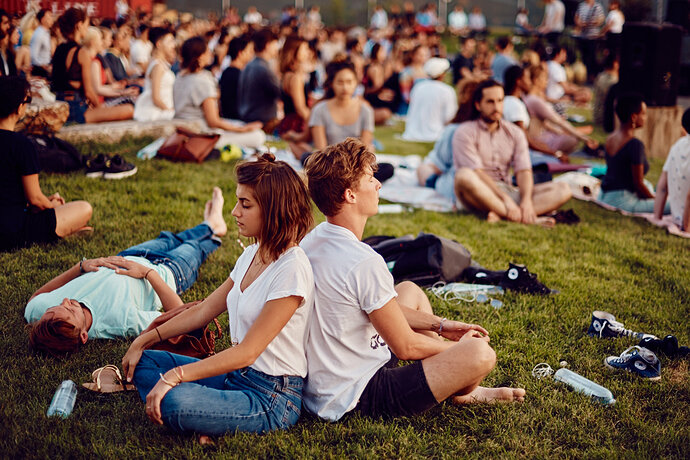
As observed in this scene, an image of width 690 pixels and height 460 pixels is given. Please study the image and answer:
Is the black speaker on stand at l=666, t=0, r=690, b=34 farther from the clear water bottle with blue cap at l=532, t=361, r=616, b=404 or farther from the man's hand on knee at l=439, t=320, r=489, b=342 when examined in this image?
the man's hand on knee at l=439, t=320, r=489, b=342

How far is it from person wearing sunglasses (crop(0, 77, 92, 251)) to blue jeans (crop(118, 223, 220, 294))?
83 cm

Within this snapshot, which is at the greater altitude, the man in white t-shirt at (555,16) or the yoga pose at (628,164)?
the man in white t-shirt at (555,16)

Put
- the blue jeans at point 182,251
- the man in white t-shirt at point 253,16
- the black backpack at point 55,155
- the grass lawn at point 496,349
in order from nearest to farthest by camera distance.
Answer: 1. the grass lawn at point 496,349
2. the blue jeans at point 182,251
3. the black backpack at point 55,155
4. the man in white t-shirt at point 253,16

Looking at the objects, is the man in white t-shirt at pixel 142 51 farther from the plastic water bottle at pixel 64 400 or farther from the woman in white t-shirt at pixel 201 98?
the plastic water bottle at pixel 64 400

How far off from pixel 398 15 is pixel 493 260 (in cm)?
2363

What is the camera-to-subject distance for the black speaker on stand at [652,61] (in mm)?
9789

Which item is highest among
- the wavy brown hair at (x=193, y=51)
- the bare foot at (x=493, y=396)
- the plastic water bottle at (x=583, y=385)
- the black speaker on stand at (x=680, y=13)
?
the black speaker on stand at (x=680, y=13)

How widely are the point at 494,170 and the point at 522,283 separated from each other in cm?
219

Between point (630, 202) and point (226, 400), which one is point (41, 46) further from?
point (226, 400)

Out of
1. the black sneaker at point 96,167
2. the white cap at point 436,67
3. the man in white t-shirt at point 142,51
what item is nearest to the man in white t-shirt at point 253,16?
the man in white t-shirt at point 142,51

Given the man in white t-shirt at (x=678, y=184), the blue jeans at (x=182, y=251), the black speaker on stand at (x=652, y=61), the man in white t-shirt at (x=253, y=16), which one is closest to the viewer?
the blue jeans at (x=182, y=251)

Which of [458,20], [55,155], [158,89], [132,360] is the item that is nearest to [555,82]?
[158,89]

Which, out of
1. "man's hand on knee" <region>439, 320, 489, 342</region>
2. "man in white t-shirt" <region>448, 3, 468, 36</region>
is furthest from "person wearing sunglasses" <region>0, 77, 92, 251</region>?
"man in white t-shirt" <region>448, 3, 468, 36</region>

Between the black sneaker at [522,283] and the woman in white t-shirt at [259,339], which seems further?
the black sneaker at [522,283]
